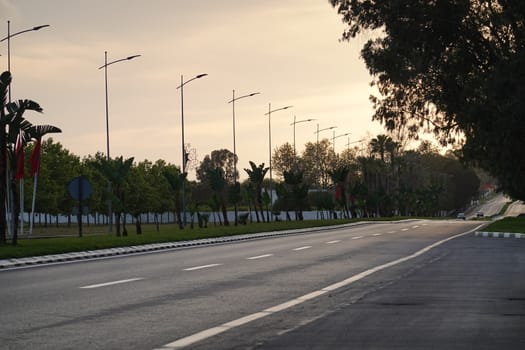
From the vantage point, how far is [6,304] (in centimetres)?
1302

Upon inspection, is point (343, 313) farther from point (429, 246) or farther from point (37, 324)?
point (429, 246)

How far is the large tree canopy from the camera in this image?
35562 mm

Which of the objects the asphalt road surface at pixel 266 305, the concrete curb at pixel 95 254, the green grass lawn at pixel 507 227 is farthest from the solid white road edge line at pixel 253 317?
the green grass lawn at pixel 507 227

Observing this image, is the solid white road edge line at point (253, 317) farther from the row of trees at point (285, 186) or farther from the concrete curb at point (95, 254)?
the row of trees at point (285, 186)

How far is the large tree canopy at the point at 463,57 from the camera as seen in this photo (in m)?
35.6

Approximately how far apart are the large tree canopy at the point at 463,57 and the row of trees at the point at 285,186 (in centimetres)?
1183

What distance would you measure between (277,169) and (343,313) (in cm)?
14742

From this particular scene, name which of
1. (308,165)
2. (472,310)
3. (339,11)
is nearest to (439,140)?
(339,11)

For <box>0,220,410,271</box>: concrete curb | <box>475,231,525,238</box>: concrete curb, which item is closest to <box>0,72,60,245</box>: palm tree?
<box>0,220,410,271</box>: concrete curb

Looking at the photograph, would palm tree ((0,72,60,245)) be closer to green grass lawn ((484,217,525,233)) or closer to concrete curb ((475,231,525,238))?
concrete curb ((475,231,525,238))

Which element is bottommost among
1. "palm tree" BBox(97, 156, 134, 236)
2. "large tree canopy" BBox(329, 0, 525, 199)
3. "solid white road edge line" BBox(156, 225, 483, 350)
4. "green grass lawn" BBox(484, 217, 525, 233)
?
"solid white road edge line" BBox(156, 225, 483, 350)

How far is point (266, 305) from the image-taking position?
12.8 m

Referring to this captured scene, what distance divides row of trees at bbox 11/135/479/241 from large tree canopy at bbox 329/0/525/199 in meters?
11.8

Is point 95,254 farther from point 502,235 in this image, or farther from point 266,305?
point 502,235
